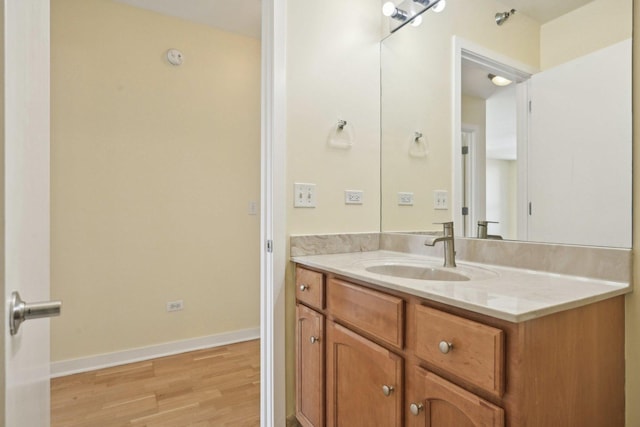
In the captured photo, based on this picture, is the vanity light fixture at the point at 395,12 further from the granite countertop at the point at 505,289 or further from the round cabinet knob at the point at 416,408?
the round cabinet knob at the point at 416,408

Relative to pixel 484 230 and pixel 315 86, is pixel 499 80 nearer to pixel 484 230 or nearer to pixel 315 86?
pixel 484 230

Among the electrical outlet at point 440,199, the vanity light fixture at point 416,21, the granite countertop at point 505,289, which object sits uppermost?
the vanity light fixture at point 416,21

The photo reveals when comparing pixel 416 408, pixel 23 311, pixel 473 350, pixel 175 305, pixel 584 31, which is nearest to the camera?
pixel 23 311

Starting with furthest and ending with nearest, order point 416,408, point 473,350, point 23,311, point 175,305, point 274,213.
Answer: point 175,305 < point 274,213 < point 416,408 < point 473,350 < point 23,311

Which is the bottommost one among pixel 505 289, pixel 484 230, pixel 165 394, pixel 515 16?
pixel 165 394

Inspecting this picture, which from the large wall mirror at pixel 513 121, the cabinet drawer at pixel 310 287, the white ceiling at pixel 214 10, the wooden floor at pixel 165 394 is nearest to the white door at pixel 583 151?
the large wall mirror at pixel 513 121

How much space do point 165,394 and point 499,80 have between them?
2411 millimetres

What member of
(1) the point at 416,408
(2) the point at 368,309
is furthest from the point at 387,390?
(2) the point at 368,309

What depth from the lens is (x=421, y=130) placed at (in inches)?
68.4

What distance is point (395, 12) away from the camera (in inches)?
67.7

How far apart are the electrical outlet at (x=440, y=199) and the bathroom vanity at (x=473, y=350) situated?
428mm

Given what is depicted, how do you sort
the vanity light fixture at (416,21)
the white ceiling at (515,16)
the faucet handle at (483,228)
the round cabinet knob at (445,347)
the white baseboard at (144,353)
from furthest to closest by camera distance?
1. the white baseboard at (144,353)
2. the vanity light fixture at (416,21)
3. the faucet handle at (483,228)
4. the white ceiling at (515,16)
5. the round cabinet knob at (445,347)

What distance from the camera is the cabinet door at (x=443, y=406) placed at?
2.30 ft

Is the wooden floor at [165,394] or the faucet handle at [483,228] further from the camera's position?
the wooden floor at [165,394]
